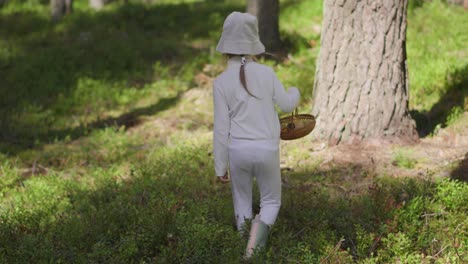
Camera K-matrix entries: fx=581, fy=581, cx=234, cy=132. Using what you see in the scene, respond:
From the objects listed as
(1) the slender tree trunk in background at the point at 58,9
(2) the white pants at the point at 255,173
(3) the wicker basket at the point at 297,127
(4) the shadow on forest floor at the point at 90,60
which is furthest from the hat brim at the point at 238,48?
(1) the slender tree trunk in background at the point at 58,9

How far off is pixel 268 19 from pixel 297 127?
7786 mm

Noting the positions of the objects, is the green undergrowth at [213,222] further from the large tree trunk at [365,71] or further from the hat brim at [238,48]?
the hat brim at [238,48]

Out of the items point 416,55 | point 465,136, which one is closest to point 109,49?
point 416,55

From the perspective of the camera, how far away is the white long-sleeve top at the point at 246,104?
4688 millimetres

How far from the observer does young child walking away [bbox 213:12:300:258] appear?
465 centimetres

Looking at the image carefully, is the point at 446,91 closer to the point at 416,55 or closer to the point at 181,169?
the point at 416,55

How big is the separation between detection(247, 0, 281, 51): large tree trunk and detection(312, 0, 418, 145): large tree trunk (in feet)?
16.6

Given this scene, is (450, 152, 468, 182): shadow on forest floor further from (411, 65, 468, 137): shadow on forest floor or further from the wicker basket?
the wicker basket

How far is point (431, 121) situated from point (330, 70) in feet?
6.84

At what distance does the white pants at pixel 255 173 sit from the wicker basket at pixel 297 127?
341mm

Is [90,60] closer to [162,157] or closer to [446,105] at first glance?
[162,157]

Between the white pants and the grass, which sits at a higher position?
the white pants

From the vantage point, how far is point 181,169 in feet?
24.1

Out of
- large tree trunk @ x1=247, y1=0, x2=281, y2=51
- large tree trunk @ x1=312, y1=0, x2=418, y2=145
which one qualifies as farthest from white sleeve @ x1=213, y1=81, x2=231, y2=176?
large tree trunk @ x1=247, y1=0, x2=281, y2=51
